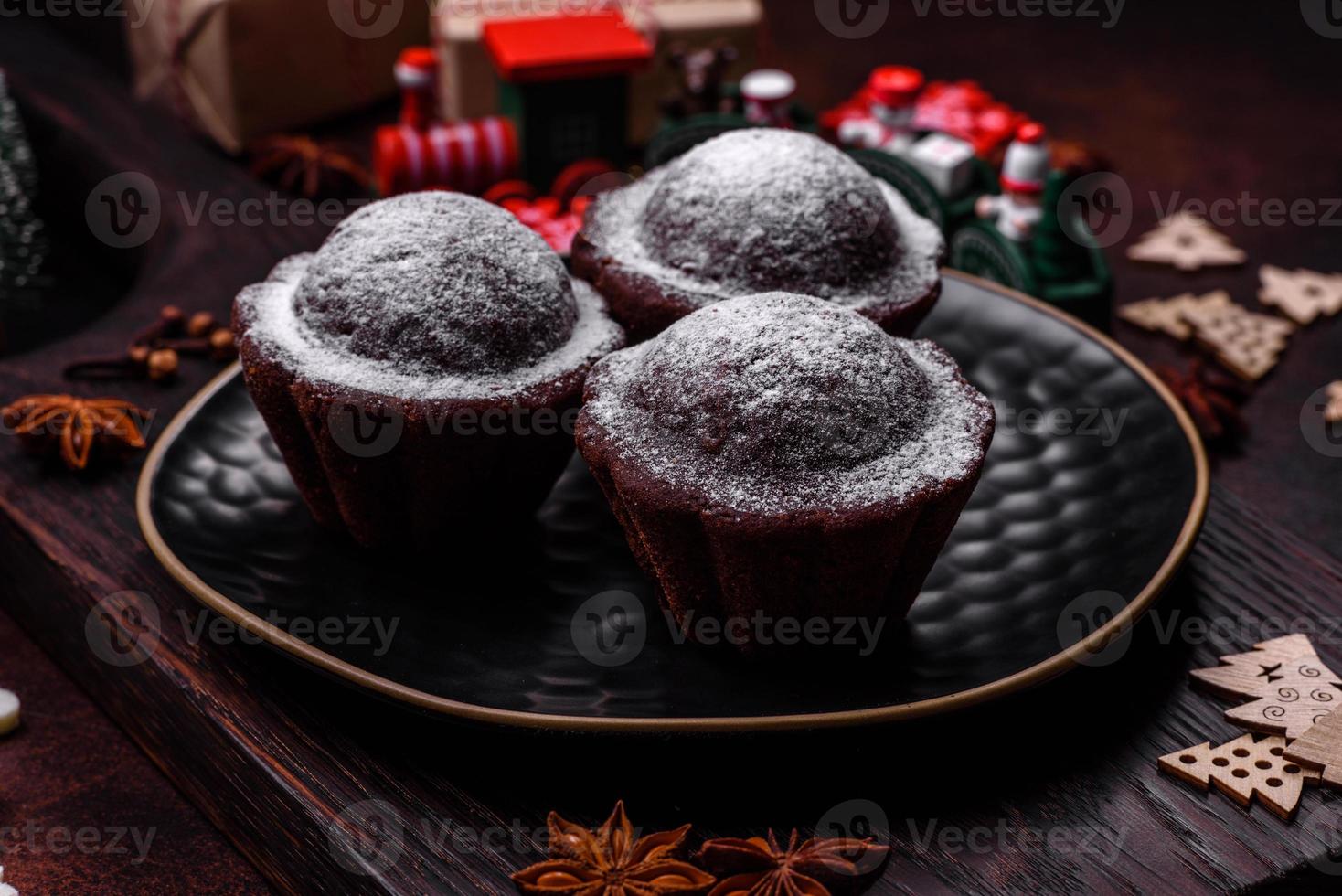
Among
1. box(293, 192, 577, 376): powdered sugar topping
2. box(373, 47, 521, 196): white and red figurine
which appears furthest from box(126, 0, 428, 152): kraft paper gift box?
box(293, 192, 577, 376): powdered sugar topping

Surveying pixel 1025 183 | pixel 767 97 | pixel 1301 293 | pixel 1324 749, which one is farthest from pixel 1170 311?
pixel 1324 749

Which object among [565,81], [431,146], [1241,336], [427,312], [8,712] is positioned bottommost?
[8,712]

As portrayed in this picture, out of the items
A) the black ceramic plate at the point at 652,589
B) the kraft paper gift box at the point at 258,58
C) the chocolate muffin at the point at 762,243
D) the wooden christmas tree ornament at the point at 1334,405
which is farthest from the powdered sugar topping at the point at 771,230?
the kraft paper gift box at the point at 258,58

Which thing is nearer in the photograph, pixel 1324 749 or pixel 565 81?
pixel 1324 749

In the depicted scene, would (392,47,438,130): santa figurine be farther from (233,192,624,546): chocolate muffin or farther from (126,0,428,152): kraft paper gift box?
(233,192,624,546): chocolate muffin

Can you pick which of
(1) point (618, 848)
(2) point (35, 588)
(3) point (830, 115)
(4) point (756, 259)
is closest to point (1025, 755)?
(1) point (618, 848)

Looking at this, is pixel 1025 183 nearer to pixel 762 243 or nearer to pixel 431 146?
pixel 762 243

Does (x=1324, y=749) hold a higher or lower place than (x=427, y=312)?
lower
